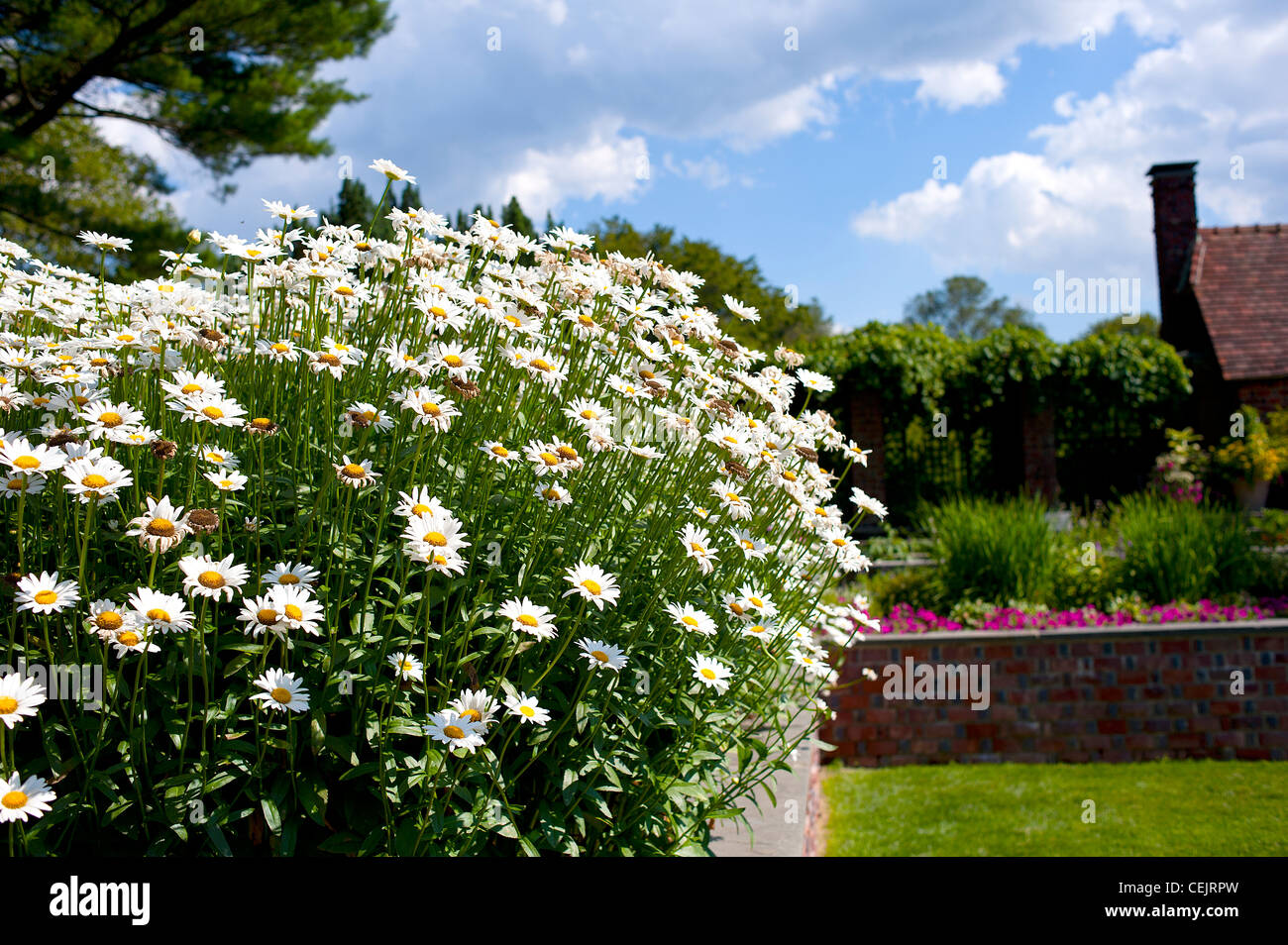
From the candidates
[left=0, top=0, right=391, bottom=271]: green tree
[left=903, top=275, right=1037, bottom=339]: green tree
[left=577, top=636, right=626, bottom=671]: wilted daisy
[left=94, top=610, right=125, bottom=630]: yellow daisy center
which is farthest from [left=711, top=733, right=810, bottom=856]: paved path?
[left=903, top=275, right=1037, bottom=339]: green tree

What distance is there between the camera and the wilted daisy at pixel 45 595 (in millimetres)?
1953

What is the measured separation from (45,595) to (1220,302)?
21881 millimetres

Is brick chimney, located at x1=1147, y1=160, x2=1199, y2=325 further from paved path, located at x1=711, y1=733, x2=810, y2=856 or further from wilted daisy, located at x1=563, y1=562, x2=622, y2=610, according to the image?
wilted daisy, located at x1=563, y1=562, x2=622, y2=610

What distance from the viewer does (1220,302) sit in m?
18.9

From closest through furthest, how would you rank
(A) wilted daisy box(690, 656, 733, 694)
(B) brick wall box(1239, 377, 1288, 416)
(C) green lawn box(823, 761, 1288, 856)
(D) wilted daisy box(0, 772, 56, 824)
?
(D) wilted daisy box(0, 772, 56, 824)
(A) wilted daisy box(690, 656, 733, 694)
(C) green lawn box(823, 761, 1288, 856)
(B) brick wall box(1239, 377, 1288, 416)

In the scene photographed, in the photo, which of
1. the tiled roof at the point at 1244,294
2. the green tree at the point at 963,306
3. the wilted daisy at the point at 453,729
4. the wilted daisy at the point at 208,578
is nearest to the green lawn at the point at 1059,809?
the wilted daisy at the point at 453,729

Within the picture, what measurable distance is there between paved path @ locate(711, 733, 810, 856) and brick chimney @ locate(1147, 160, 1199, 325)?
1969cm

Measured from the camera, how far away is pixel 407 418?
2.74 meters

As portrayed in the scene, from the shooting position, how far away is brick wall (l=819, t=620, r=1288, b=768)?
6320 mm

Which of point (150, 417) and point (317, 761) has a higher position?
point (150, 417)
